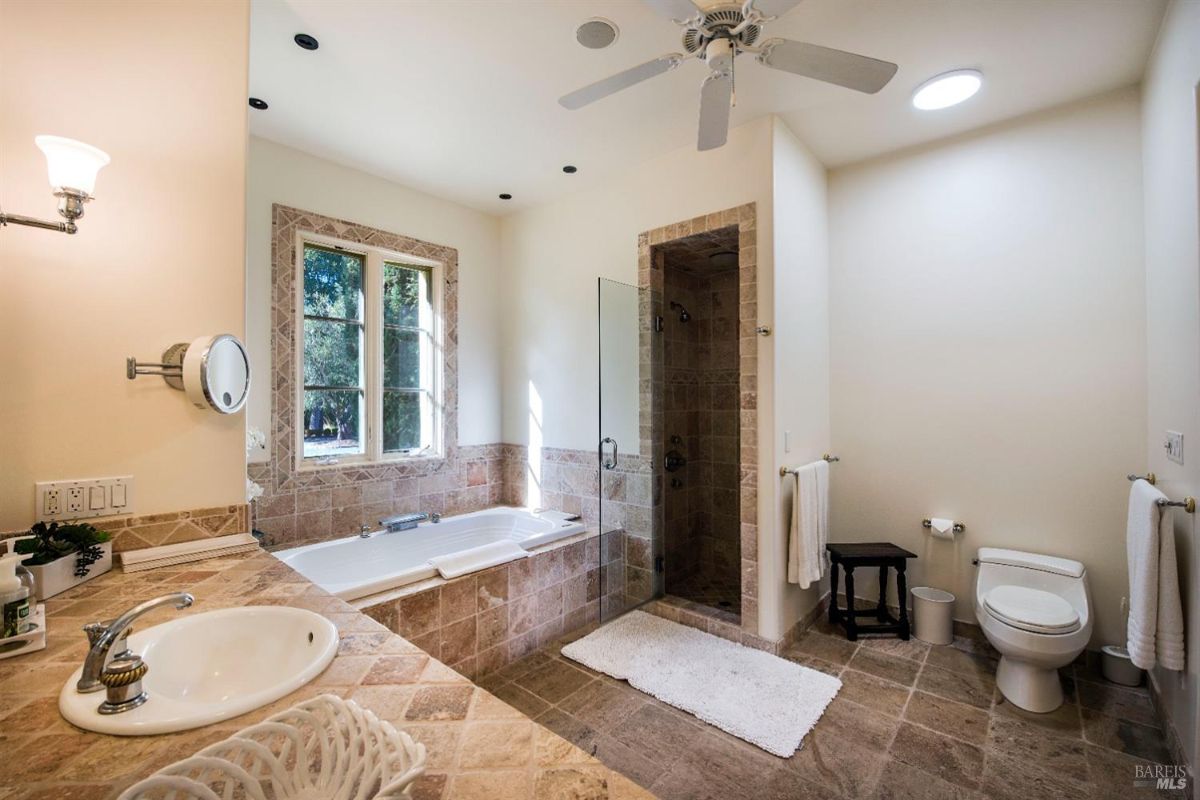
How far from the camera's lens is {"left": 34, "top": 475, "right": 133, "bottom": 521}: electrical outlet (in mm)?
1478

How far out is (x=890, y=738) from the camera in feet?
6.71

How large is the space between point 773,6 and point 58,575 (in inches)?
103

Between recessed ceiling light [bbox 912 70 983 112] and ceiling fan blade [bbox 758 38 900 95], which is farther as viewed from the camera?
recessed ceiling light [bbox 912 70 983 112]

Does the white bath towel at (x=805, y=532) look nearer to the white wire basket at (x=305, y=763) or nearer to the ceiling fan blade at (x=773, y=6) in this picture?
the ceiling fan blade at (x=773, y=6)

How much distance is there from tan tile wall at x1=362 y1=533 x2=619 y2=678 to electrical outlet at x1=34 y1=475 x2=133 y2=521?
37.4 inches

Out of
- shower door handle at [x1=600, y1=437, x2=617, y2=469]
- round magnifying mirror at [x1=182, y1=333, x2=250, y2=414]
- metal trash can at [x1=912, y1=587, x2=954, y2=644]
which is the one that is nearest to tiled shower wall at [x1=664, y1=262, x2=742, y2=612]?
shower door handle at [x1=600, y1=437, x2=617, y2=469]

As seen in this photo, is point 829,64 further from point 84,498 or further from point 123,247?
point 84,498

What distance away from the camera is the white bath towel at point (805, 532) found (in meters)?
2.74

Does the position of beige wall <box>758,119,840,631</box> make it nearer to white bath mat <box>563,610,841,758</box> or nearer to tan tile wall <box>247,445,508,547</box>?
white bath mat <box>563,610,841,758</box>

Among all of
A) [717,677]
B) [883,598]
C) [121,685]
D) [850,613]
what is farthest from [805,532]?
[121,685]

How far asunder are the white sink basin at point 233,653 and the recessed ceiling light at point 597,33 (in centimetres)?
229

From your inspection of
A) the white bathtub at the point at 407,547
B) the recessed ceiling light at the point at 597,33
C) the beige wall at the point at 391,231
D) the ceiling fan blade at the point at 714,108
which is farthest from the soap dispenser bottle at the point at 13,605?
the recessed ceiling light at the point at 597,33

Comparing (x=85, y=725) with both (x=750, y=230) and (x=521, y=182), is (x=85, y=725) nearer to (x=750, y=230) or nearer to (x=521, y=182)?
(x=750, y=230)

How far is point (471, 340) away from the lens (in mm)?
3990
